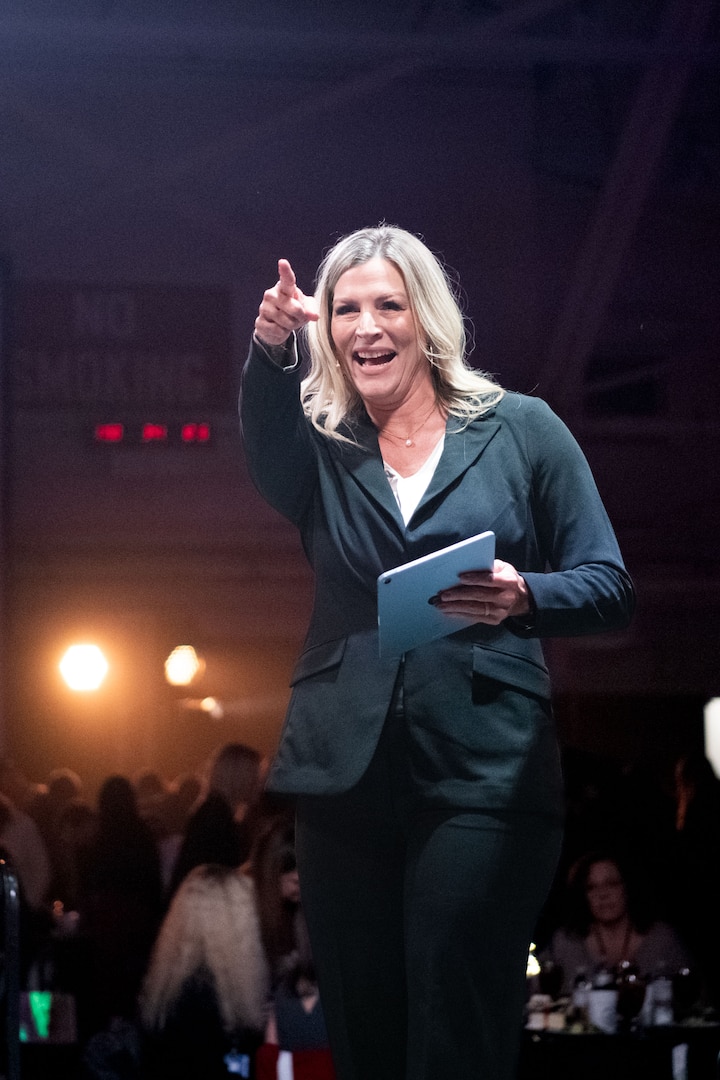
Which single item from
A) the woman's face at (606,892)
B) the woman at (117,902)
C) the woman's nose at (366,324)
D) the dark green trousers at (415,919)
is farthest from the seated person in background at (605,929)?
the woman's nose at (366,324)

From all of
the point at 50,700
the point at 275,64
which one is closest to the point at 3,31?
the point at 275,64

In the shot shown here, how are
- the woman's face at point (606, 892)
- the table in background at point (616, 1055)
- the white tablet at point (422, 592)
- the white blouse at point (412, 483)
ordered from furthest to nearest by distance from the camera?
the woman's face at point (606, 892) < the table in background at point (616, 1055) < the white blouse at point (412, 483) < the white tablet at point (422, 592)

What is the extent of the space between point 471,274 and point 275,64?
74cm

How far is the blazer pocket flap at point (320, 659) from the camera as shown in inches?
51.3

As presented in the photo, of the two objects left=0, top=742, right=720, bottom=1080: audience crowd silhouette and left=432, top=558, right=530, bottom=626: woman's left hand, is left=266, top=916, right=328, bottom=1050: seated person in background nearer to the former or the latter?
left=0, top=742, right=720, bottom=1080: audience crowd silhouette

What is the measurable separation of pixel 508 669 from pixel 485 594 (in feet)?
0.39

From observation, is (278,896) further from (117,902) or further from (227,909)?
(117,902)

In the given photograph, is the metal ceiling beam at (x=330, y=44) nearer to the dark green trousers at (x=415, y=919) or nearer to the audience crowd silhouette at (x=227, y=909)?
the audience crowd silhouette at (x=227, y=909)

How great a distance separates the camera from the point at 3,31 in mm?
3395

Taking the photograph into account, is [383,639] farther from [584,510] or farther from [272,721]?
[272,721]

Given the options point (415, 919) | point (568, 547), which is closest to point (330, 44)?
point (568, 547)

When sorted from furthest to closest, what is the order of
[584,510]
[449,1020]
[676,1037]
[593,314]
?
[593,314]
[676,1037]
[584,510]
[449,1020]

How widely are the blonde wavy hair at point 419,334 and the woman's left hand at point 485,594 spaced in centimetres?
27

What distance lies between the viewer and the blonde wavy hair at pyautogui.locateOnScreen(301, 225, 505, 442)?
1433 mm
